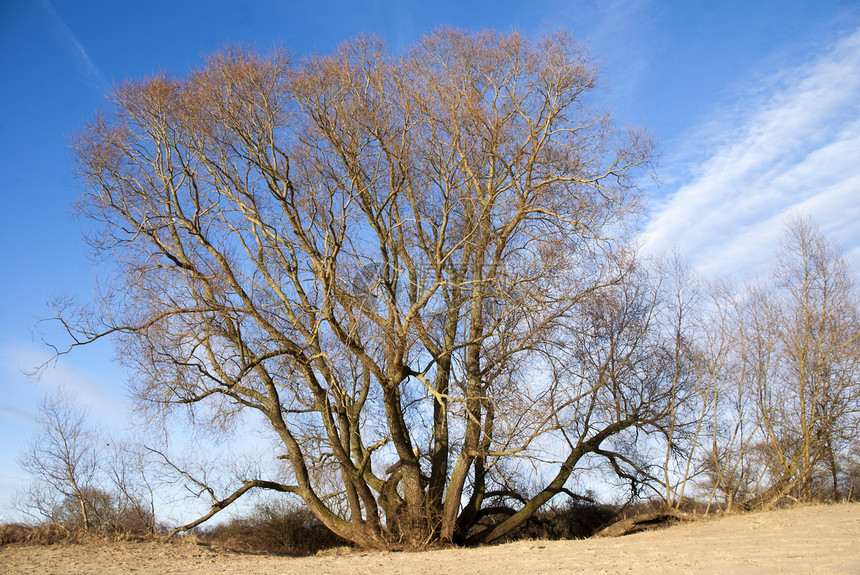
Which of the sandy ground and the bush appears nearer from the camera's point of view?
the sandy ground

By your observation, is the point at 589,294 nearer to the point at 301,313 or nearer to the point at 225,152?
the point at 301,313

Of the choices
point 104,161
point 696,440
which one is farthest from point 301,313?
point 696,440

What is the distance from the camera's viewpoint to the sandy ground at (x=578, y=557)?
6.89m

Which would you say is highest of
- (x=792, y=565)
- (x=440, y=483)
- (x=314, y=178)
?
(x=314, y=178)

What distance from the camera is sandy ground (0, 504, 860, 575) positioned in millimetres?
6887

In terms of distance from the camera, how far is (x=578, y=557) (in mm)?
8234

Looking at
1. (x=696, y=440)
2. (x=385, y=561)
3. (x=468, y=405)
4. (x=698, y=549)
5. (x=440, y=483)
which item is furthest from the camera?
(x=696, y=440)

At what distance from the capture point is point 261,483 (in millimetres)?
13430

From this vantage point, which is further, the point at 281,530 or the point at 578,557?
the point at 281,530

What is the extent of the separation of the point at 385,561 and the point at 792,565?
537 centimetres

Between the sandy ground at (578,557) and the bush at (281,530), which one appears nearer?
Result: the sandy ground at (578,557)

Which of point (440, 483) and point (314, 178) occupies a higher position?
point (314, 178)

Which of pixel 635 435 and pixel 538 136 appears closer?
pixel 538 136

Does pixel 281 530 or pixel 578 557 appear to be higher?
pixel 281 530
